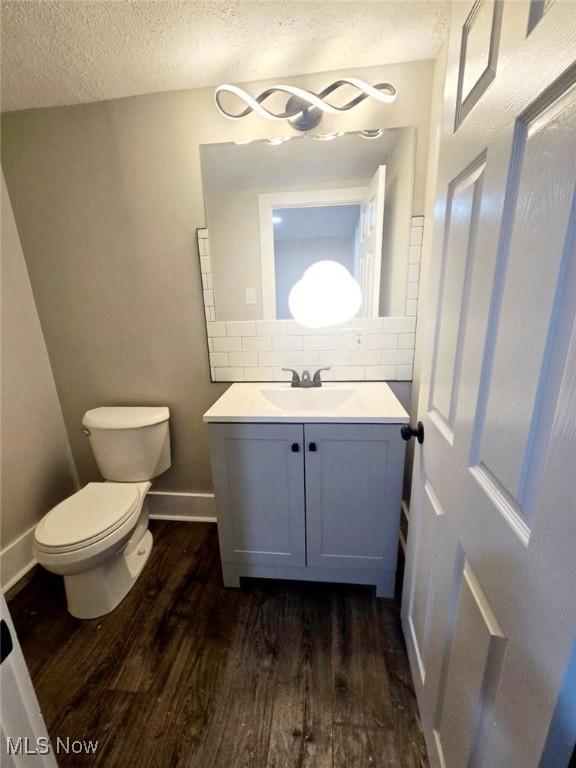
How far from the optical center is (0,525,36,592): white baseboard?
1442 millimetres

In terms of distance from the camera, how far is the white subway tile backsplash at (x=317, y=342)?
59.8 inches

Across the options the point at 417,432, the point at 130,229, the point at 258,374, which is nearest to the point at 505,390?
the point at 417,432

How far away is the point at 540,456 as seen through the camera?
0.41m

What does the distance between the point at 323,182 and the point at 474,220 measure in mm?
977

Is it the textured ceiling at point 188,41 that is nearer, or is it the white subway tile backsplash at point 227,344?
the textured ceiling at point 188,41

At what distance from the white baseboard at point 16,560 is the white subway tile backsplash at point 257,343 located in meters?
1.42

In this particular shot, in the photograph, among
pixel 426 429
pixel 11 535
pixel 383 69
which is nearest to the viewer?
pixel 426 429

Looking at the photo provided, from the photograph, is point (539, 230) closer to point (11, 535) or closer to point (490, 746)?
point (490, 746)

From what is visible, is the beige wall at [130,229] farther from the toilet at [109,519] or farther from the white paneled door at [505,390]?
the white paneled door at [505,390]

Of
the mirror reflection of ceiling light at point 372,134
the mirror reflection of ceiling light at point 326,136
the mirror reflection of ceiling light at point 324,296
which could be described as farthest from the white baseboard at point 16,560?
the mirror reflection of ceiling light at point 372,134

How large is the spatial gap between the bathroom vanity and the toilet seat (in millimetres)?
416

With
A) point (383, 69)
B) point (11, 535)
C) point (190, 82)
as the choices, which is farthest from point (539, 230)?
point (11, 535)

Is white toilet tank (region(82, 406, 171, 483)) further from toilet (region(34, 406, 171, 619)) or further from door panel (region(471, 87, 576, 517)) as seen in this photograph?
door panel (region(471, 87, 576, 517))

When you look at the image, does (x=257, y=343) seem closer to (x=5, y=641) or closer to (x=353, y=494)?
(x=353, y=494)
